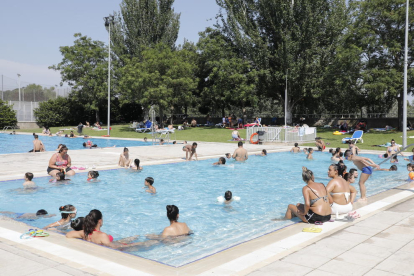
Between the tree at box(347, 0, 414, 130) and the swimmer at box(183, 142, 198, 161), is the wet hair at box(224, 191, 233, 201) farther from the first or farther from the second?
the tree at box(347, 0, 414, 130)

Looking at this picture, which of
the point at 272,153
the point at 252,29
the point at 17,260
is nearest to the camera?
the point at 17,260

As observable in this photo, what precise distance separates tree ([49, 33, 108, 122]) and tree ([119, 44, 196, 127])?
275 inches

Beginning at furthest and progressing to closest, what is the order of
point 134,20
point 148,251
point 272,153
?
point 134,20
point 272,153
point 148,251

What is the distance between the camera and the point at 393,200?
31.0ft

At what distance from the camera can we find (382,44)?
32.9 m

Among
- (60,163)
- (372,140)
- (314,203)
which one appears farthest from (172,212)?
(372,140)

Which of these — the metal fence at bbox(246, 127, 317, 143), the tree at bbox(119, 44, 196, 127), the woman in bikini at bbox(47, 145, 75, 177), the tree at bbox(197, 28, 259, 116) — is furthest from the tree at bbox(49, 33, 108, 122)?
the woman in bikini at bbox(47, 145, 75, 177)

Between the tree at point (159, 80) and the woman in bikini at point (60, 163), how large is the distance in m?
25.4

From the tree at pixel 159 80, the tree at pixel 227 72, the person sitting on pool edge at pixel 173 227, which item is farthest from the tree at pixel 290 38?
the person sitting on pool edge at pixel 173 227

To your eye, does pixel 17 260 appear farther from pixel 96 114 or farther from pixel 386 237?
pixel 96 114

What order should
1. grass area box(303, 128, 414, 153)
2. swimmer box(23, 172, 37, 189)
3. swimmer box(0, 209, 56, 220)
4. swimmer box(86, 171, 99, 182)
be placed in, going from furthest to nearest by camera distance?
grass area box(303, 128, 414, 153)
swimmer box(86, 171, 99, 182)
swimmer box(23, 172, 37, 189)
swimmer box(0, 209, 56, 220)

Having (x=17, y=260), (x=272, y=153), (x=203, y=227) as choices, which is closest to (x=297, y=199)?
(x=203, y=227)

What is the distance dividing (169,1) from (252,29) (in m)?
13.8

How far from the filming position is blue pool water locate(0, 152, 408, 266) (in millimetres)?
7781
